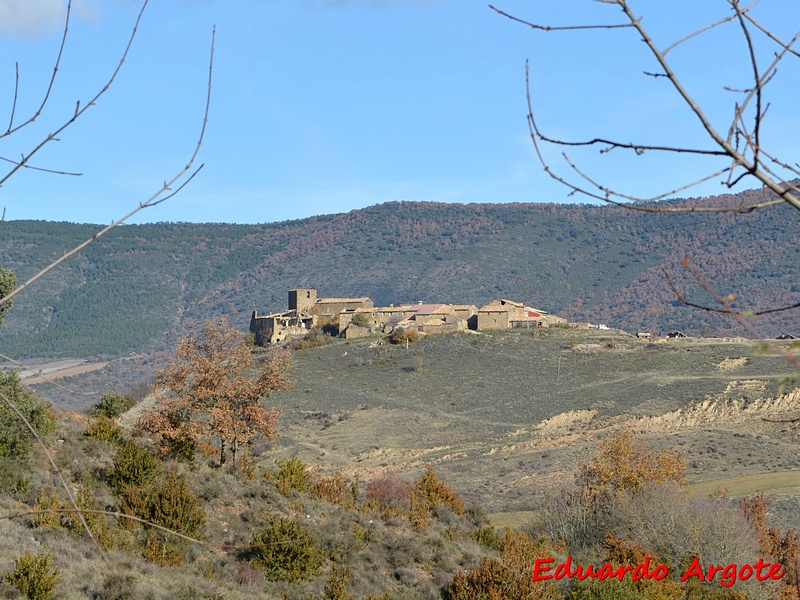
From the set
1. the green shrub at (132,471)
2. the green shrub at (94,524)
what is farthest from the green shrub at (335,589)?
the green shrub at (132,471)

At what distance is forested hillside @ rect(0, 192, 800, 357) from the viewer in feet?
472

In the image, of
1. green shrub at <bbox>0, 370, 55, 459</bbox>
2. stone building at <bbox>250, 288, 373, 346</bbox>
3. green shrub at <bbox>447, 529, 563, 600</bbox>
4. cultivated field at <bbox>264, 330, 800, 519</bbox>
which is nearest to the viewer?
green shrub at <bbox>447, 529, 563, 600</bbox>

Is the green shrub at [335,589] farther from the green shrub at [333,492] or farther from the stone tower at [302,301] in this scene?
the stone tower at [302,301]

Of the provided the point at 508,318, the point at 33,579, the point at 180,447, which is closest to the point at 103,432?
the point at 180,447

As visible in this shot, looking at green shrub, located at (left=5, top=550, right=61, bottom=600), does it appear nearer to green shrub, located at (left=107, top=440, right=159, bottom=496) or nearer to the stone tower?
green shrub, located at (left=107, top=440, right=159, bottom=496)

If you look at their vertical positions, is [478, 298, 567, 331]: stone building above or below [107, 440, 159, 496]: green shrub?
above

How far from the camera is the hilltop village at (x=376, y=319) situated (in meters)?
76.8

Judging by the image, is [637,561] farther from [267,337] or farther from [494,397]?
[267,337]

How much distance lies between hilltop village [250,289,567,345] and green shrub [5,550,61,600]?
2463 inches

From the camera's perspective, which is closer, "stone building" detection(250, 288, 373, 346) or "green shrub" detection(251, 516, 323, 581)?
"green shrub" detection(251, 516, 323, 581)

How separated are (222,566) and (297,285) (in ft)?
503

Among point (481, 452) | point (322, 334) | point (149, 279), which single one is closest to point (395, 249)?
point (149, 279)

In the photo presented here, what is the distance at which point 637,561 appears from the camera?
20.1 meters

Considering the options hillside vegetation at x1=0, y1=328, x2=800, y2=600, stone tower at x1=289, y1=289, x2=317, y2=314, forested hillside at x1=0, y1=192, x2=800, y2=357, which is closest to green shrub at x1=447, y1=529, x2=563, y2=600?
hillside vegetation at x1=0, y1=328, x2=800, y2=600
